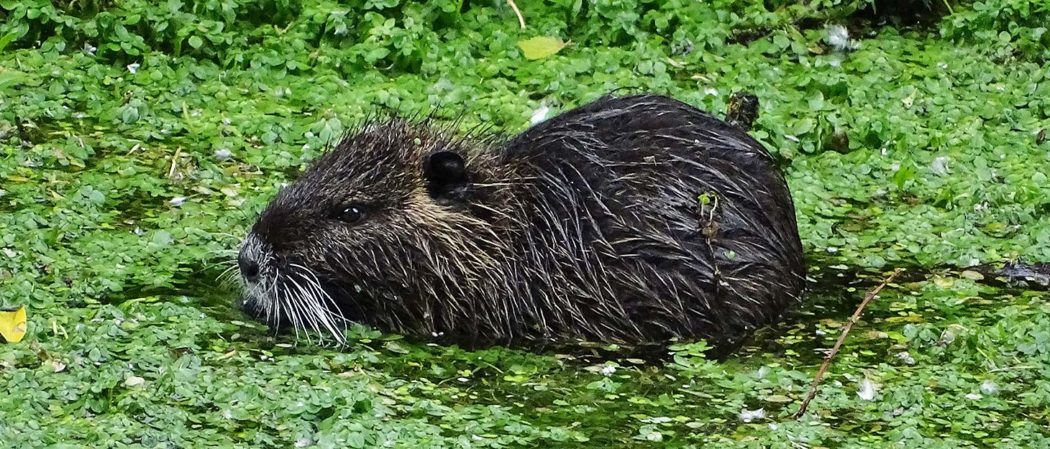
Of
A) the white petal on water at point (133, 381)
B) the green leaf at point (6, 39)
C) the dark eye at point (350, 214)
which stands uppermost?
the green leaf at point (6, 39)

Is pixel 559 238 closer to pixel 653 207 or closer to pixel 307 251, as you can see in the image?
pixel 653 207

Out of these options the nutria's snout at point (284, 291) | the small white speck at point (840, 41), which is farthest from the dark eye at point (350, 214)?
the small white speck at point (840, 41)

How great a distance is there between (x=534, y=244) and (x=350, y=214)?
1.93 feet

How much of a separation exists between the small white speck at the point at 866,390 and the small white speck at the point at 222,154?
9.18 ft

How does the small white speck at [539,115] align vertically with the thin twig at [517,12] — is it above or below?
below

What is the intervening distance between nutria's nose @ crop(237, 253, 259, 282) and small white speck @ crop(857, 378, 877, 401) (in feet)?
6.06

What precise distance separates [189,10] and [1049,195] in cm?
379

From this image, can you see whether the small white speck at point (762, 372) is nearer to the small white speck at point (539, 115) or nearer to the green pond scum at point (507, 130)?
the green pond scum at point (507, 130)

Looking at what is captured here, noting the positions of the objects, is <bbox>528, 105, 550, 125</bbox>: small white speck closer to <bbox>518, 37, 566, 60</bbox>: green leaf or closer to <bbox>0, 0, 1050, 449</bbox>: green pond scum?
<bbox>0, 0, 1050, 449</bbox>: green pond scum

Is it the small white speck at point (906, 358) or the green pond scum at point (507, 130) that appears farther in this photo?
the small white speck at point (906, 358)

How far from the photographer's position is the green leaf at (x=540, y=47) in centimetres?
761

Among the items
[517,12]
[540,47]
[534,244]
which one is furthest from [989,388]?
[517,12]

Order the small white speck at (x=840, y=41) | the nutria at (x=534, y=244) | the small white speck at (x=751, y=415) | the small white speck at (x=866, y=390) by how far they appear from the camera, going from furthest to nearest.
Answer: the small white speck at (x=840, y=41) < the nutria at (x=534, y=244) < the small white speck at (x=866, y=390) < the small white speck at (x=751, y=415)

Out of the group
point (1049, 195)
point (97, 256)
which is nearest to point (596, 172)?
point (97, 256)
